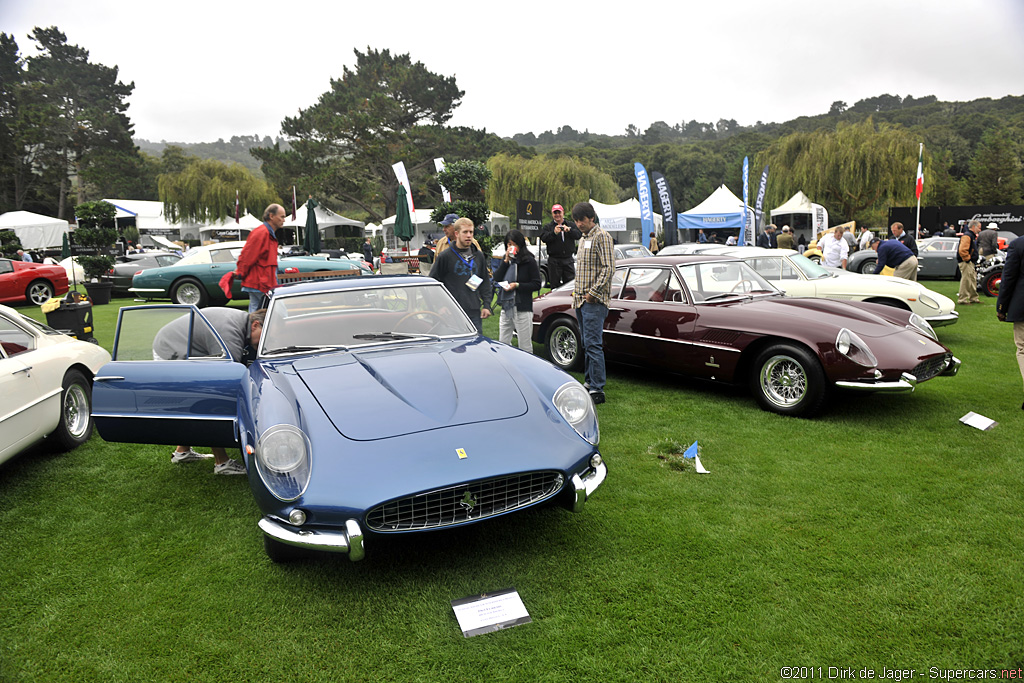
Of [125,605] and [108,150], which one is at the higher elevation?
[108,150]

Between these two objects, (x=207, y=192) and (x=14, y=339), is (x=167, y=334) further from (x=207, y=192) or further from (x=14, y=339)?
(x=207, y=192)

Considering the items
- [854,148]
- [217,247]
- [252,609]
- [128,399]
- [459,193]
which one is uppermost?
[854,148]

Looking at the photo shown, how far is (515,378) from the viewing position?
361 centimetres

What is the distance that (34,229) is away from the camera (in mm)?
32875

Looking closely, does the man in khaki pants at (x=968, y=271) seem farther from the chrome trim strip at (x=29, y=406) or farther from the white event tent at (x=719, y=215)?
the chrome trim strip at (x=29, y=406)

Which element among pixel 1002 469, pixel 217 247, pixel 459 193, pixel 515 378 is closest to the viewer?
pixel 515 378

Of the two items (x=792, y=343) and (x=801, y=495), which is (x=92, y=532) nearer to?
(x=801, y=495)

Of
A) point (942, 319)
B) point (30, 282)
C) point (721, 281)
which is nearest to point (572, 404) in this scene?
point (721, 281)

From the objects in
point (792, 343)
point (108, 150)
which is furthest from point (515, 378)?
point (108, 150)

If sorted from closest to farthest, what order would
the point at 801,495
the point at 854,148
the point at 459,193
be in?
the point at 801,495 → the point at 459,193 → the point at 854,148

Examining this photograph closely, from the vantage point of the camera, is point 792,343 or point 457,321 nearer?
point 457,321

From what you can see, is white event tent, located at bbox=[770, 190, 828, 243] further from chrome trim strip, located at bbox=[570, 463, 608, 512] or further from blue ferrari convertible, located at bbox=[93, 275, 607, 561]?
chrome trim strip, located at bbox=[570, 463, 608, 512]

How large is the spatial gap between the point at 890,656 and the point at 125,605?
341 cm

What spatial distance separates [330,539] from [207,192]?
53.3 m
